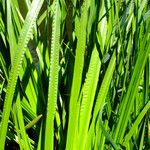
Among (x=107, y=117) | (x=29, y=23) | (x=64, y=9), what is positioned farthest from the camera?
(x=64, y=9)

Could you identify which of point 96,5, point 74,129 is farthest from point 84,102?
point 96,5

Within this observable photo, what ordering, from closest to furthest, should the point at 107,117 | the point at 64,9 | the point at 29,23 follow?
the point at 29,23 < the point at 107,117 < the point at 64,9

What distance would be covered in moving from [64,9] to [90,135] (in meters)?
0.26

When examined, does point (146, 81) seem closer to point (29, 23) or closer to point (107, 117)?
point (107, 117)

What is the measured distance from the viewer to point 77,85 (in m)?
0.38

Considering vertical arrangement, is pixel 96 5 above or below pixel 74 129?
above

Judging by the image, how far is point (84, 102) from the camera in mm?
422

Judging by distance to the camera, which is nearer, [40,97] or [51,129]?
[51,129]

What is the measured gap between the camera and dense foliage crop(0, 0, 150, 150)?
1.22 ft

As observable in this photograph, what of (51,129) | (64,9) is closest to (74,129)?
(51,129)

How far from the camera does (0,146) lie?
346 millimetres

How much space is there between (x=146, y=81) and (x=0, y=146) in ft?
0.88

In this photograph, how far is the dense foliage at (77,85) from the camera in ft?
1.22

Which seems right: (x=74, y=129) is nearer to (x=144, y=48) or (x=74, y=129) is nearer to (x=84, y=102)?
(x=84, y=102)
